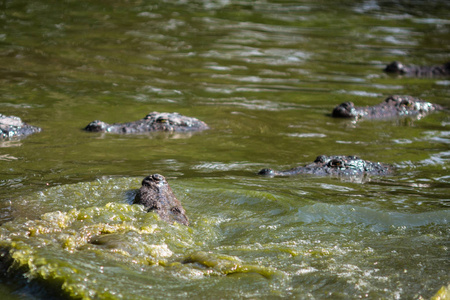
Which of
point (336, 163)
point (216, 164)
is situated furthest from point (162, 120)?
point (336, 163)

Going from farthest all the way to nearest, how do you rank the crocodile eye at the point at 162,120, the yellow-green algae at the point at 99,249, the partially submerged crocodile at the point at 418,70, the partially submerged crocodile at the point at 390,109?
the partially submerged crocodile at the point at 418,70 → the partially submerged crocodile at the point at 390,109 → the crocodile eye at the point at 162,120 → the yellow-green algae at the point at 99,249

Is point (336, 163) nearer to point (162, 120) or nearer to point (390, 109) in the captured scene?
point (162, 120)

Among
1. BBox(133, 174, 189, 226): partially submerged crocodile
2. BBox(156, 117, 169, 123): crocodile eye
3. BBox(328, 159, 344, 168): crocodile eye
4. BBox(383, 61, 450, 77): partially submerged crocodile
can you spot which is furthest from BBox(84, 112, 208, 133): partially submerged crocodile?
BBox(383, 61, 450, 77): partially submerged crocodile

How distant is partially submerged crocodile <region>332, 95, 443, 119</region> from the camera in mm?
11969

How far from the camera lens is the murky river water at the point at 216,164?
434 cm

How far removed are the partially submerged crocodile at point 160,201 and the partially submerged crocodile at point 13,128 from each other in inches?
169

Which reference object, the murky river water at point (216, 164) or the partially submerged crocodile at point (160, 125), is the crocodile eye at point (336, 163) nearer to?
the murky river water at point (216, 164)

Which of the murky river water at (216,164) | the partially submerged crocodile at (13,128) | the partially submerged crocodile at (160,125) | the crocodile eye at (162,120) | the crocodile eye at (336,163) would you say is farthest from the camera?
the crocodile eye at (162,120)

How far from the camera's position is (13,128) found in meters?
9.37

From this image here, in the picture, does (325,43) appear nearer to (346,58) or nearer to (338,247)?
(346,58)

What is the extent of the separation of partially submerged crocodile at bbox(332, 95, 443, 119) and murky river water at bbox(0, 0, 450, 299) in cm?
31

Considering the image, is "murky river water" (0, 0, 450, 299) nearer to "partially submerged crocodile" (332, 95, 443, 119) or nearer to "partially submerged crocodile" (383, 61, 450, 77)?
"partially submerged crocodile" (332, 95, 443, 119)

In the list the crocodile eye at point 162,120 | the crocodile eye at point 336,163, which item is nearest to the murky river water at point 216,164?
the crocodile eye at point 336,163

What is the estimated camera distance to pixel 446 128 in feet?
37.4
